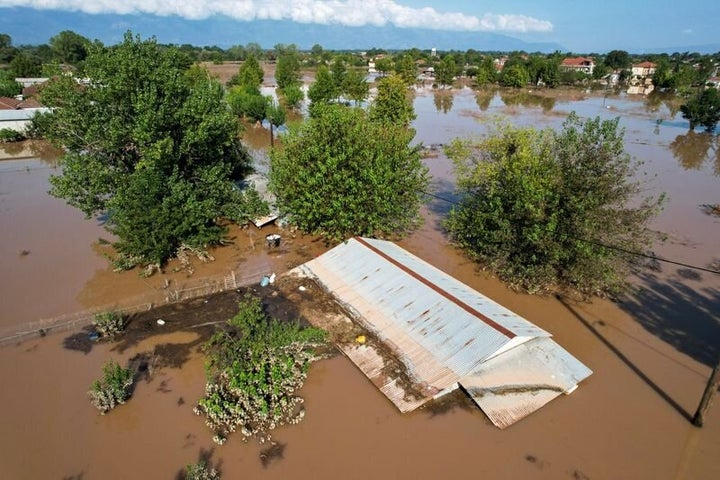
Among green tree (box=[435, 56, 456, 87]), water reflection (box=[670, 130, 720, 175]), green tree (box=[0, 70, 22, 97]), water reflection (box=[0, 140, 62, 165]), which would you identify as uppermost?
green tree (box=[435, 56, 456, 87])

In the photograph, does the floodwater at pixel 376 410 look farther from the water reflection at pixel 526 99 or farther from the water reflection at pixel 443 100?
the water reflection at pixel 526 99

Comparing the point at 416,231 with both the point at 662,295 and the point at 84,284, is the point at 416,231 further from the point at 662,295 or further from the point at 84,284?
the point at 84,284

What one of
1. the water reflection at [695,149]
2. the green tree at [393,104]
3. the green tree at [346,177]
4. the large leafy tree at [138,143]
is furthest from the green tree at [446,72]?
the large leafy tree at [138,143]

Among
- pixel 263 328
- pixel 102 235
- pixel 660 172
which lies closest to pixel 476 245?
pixel 263 328

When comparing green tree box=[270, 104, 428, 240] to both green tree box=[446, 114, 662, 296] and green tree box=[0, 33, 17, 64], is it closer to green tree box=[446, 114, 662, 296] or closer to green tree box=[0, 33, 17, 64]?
green tree box=[446, 114, 662, 296]

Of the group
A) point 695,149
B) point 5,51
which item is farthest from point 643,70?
point 5,51

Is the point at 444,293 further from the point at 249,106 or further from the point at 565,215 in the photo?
the point at 249,106

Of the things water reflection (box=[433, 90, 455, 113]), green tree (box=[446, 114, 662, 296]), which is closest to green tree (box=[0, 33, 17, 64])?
water reflection (box=[433, 90, 455, 113])
